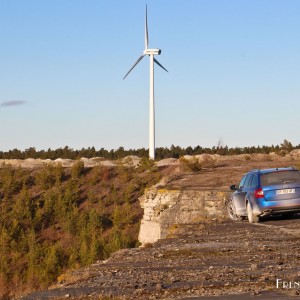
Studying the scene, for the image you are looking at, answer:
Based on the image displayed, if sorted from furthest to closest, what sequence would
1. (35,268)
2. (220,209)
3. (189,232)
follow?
(35,268) < (220,209) < (189,232)

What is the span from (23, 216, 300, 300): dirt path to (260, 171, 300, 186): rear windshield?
2.39 m

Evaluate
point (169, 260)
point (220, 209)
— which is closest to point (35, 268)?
point (220, 209)

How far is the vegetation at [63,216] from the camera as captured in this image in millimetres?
42312

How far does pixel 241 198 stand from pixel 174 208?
10.2 m

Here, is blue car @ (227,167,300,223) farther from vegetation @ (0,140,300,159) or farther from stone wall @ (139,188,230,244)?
vegetation @ (0,140,300,159)

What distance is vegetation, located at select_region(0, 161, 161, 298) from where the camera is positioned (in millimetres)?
42312

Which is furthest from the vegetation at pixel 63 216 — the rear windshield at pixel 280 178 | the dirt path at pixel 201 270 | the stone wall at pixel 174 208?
the dirt path at pixel 201 270

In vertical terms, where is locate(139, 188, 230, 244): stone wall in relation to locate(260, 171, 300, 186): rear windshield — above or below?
below

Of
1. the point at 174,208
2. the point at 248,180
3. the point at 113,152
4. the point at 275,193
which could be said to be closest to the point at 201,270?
the point at 275,193

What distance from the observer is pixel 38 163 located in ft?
235

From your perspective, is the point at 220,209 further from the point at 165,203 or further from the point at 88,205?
the point at 88,205

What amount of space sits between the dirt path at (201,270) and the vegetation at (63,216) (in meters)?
17.6

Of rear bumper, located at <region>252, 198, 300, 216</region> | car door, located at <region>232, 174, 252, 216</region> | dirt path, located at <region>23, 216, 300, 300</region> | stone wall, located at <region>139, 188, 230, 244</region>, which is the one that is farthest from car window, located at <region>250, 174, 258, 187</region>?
stone wall, located at <region>139, 188, 230, 244</region>

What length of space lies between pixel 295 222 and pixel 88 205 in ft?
114
